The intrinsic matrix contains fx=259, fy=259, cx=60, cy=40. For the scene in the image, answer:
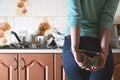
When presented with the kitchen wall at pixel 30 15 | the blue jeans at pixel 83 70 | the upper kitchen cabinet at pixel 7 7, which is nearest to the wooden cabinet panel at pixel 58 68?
the kitchen wall at pixel 30 15

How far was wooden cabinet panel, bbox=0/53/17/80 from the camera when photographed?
7.83 ft

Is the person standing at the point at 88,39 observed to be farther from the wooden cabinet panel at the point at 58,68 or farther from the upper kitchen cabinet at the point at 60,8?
the upper kitchen cabinet at the point at 60,8

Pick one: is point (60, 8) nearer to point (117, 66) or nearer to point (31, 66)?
point (31, 66)

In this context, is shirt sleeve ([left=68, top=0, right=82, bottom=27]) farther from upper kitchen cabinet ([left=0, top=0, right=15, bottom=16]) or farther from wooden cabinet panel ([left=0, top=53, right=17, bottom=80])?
upper kitchen cabinet ([left=0, top=0, right=15, bottom=16])

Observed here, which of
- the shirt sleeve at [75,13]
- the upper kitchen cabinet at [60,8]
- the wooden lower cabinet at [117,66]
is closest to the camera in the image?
the shirt sleeve at [75,13]

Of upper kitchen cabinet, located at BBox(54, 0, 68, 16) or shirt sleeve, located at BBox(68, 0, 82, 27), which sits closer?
shirt sleeve, located at BBox(68, 0, 82, 27)

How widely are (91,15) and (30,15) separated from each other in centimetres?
186

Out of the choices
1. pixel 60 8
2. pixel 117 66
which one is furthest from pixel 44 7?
pixel 117 66

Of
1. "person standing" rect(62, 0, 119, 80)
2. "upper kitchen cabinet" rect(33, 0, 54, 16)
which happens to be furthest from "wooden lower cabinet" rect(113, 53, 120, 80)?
"person standing" rect(62, 0, 119, 80)

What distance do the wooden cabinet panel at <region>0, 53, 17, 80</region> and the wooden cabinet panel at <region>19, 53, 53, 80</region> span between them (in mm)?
65

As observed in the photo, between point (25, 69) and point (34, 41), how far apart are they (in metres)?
0.43

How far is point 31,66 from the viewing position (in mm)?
2395

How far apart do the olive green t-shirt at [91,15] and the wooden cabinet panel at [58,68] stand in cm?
132

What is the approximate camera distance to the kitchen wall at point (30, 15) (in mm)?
Result: 2799
